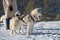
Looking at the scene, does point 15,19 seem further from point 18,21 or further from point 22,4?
point 22,4

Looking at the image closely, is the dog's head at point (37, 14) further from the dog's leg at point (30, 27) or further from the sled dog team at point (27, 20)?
the dog's leg at point (30, 27)

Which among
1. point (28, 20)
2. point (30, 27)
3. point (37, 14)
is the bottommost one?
point (30, 27)

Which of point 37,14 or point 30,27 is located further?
point 30,27

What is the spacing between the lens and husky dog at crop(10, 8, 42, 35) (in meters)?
7.10

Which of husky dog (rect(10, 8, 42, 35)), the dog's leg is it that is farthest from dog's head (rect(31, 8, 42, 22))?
the dog's leg

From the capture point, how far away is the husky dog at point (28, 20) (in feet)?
23.3

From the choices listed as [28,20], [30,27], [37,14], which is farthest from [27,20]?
[37,14]

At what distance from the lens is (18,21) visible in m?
7.62

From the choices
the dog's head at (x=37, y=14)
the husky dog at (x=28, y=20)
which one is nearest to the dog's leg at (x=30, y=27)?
the husky dog at (x=28, y=20)

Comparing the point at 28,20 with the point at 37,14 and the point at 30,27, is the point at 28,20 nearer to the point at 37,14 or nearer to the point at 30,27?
the point at 30,27

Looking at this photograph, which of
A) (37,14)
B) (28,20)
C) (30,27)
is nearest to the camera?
(37,14)

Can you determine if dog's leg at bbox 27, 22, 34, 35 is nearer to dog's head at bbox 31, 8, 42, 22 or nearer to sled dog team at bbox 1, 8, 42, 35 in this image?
sled dog team at bbox 1, 8, 42, 35

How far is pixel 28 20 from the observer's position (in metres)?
7.34

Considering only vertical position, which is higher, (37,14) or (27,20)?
(37,14)
